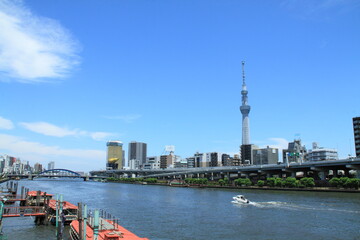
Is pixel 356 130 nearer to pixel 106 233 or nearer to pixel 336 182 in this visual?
pixel 336 182

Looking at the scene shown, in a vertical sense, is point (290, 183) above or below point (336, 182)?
below

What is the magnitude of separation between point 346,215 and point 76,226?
136ft

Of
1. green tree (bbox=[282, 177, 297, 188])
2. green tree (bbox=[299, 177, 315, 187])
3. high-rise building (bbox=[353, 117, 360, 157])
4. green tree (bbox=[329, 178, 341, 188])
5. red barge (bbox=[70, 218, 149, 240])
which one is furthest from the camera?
high-rise building (bbox=[353, 117, 360, 157])

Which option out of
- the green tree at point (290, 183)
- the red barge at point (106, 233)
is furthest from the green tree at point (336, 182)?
the red barge at point (106, 233)

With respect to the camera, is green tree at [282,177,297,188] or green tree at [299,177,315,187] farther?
green tree at [282,177,297,188]

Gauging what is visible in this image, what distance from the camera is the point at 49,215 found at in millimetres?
47031

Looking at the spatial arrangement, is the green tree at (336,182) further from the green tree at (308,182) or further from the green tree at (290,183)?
the green tree at (290,183)

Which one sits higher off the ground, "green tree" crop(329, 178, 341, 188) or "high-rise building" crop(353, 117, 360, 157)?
"high-rise building" crop(353, 117, 360, 157)

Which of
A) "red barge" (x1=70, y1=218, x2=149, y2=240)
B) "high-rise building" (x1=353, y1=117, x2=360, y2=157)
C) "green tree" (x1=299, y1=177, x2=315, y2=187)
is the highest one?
"high-rise building" (x1=353, y1=117, x2=360, y2=157)

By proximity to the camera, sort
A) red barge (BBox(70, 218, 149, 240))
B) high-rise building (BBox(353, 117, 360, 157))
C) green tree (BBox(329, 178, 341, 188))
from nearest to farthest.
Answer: red barge (BBox(70, 218, 149, 240)) → green tree (BBox(329, 178, 341, 188)) → high-rise building (BBox(353, 117, 360, 157))

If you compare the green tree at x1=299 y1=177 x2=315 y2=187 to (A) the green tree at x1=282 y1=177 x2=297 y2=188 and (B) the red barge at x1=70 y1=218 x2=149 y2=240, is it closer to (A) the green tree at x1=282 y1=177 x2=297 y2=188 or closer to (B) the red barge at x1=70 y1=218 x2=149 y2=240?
(A) the green tree at x1=282 y1=177 x2=297 y2=188

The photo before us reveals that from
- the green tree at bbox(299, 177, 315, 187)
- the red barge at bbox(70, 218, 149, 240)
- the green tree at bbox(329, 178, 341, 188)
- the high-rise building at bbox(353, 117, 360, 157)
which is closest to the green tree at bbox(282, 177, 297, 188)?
the green tree at bbox(299, 177, 315, 187)

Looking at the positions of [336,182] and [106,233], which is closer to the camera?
[106,233]

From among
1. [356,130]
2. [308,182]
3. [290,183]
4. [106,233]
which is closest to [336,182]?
[308,182]
